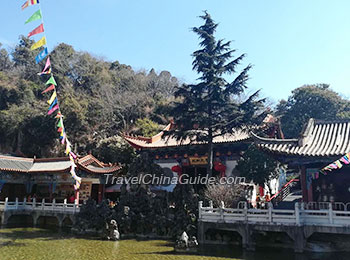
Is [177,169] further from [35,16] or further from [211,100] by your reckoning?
[35,16]

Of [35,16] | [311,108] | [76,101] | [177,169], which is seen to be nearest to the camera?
[35,16]

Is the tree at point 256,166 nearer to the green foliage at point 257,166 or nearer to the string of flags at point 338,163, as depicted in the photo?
the green foliage at point 257,166

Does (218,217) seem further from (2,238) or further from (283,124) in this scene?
(283,124)

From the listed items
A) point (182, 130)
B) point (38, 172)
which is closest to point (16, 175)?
point (38, 172)

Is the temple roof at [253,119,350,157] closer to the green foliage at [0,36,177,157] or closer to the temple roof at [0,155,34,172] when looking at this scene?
the temple roof at [0,155,34,172]

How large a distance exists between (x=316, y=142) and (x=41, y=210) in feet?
50.7

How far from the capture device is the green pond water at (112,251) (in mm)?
9805

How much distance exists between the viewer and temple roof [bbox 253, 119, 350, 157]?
37.7 ft

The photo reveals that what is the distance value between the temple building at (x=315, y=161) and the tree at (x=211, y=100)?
141 inches

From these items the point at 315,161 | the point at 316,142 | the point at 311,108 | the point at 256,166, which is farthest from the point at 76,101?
the point at 315,161

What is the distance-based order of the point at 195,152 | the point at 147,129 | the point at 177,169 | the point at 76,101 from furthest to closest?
the point at 76,101 → the point at 147,129 → the point at 177,169 → the point at 195,152

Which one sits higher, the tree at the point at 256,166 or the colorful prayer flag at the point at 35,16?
the colorful prayer flag at the point at 35,16

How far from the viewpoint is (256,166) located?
1698 cm

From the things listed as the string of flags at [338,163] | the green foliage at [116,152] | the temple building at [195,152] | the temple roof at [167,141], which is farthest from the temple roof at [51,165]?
the string of flags at [338,163]
